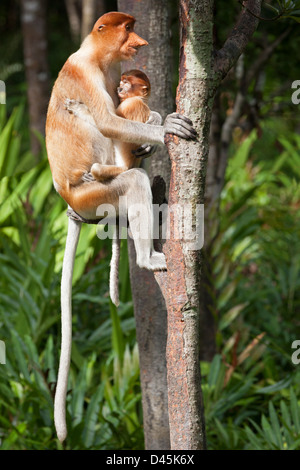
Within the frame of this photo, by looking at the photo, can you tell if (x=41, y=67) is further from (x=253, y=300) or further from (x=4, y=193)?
(x=253, y=300)

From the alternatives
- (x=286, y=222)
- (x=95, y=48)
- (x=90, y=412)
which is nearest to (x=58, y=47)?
(x=286, y=222)

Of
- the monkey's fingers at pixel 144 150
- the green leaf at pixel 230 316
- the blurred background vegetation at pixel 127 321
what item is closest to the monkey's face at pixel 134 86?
the monkey's fingers at pixel 144 150

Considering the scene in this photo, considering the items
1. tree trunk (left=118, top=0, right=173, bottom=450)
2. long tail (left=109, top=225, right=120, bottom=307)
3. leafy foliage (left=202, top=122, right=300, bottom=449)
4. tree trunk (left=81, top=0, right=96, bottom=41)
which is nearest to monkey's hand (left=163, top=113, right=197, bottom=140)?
long tail (left=109, top=225, right=120, bottom=307)

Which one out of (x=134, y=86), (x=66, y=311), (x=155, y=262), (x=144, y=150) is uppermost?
(x=134, y=86)

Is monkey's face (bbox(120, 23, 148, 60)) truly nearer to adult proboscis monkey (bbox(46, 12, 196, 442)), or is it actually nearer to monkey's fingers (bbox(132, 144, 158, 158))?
adult proboscis monkey (bbox(46, 12, 196, 442))

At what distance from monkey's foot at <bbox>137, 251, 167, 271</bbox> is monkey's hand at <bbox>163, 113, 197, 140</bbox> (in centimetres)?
29

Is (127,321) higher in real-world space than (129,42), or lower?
lower

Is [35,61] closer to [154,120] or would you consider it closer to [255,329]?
[255,329]

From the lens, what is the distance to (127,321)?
307 centimetres

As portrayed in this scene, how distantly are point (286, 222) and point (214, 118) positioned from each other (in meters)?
1.46

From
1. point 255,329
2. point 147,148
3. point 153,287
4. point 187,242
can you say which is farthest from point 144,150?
point 255,329

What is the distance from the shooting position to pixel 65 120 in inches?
50.9

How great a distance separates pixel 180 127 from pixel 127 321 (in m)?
1.96
